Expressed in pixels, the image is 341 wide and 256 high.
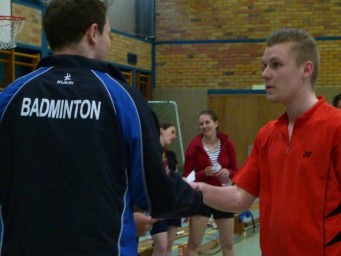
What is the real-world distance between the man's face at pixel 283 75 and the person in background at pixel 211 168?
3.94 meters

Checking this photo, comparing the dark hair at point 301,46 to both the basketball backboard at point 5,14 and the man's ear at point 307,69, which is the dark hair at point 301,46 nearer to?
the man's ear at point 307,69

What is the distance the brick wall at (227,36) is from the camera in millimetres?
14625

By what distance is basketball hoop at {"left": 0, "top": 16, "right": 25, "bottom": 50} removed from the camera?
877 cm

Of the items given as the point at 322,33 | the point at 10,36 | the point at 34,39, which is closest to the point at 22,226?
the point at 10,36

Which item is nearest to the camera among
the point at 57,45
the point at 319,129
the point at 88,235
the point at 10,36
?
the point at 88,235

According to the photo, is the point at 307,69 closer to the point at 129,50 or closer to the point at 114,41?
the point at 114,41

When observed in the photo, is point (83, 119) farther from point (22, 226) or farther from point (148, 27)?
point (148, 27)

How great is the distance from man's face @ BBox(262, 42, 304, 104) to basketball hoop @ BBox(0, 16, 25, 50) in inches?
265

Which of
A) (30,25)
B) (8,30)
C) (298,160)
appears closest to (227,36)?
(30,25)

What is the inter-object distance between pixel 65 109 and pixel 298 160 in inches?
41.8

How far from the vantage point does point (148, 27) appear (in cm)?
1583

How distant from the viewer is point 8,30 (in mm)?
Result: 8914

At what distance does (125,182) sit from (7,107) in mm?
481

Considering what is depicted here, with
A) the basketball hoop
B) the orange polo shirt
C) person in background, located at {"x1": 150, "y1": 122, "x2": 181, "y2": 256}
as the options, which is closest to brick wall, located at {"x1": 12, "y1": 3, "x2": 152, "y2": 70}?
the basketball hoop
